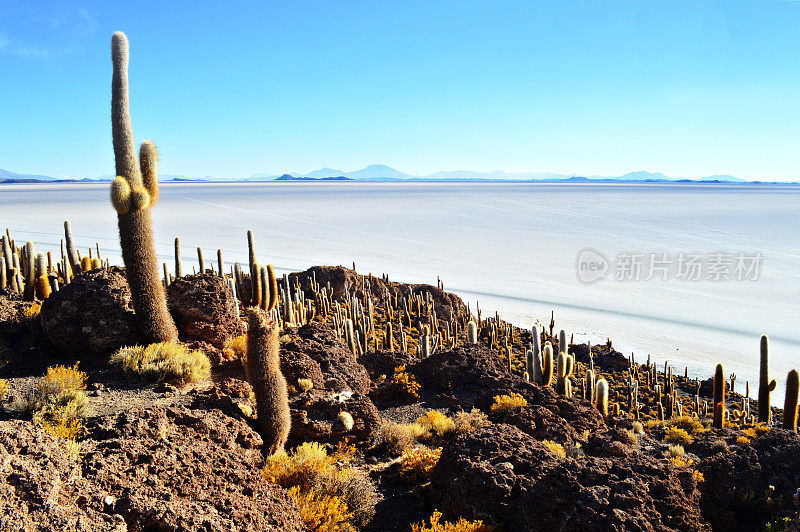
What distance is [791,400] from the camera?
8477 mm

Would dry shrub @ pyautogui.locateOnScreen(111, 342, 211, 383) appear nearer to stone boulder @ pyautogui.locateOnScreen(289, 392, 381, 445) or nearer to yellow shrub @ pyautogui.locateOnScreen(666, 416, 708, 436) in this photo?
stone boulder @ pyautogui.locateOnScreen(289, 392, 381, 445)

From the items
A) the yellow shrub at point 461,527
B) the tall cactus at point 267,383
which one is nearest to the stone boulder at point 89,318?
the tall cactus at point 267,383

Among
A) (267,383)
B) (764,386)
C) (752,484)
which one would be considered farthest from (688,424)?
(267,383)

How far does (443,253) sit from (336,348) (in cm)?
2478

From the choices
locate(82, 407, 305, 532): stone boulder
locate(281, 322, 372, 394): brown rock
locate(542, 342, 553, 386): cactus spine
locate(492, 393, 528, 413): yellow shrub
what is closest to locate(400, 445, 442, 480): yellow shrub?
locate(82, 407, 305, 532): stone boulder

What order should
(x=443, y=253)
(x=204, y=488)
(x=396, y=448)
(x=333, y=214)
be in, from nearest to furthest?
1. (x=204, y=488)
2. (x=396, y=448)
3. (x=443, y=253)
4. (x=333, y=214)

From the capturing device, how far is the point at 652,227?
48031 millimetres

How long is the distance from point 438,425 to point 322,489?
2703 millimetres

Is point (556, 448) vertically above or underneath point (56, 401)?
underneath

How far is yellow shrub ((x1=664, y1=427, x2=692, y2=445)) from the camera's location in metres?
8.60

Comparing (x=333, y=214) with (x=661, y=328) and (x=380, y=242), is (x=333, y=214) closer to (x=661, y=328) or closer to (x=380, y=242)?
(x=380, y=242)

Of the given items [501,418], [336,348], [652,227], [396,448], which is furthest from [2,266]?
[652,227]

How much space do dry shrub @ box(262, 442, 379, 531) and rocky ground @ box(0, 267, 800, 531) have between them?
18 cm

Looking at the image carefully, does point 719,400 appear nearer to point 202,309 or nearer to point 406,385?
point 406,385
